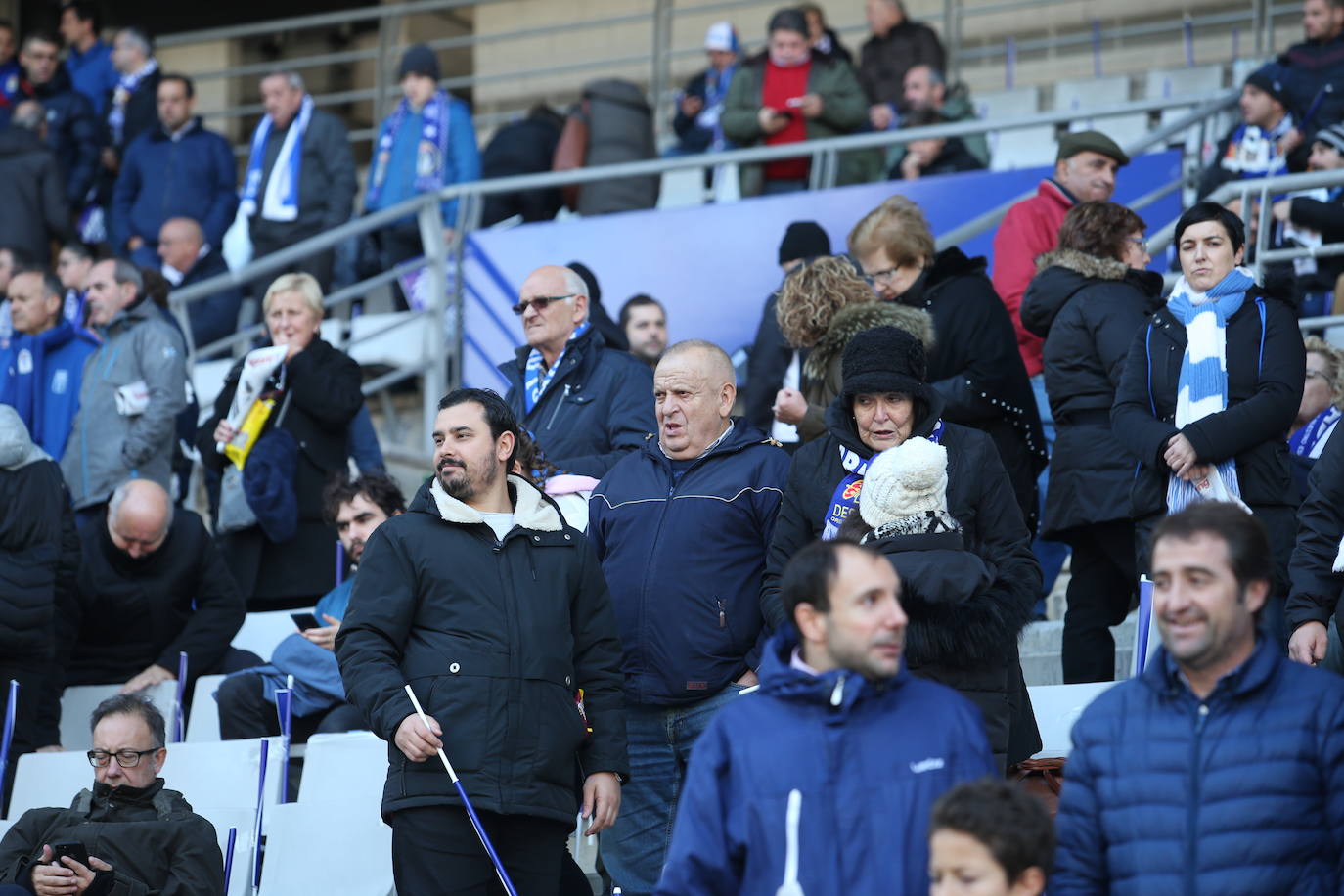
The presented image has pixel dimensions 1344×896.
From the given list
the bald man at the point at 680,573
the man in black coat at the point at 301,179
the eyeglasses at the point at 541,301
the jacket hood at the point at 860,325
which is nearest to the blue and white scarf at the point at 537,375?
the eyeglasses at the point at 541,301

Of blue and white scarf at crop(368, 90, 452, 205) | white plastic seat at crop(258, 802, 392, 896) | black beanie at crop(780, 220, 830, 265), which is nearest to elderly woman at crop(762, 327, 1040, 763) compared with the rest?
white plastic seat at crop(258, 802, 392, 896)

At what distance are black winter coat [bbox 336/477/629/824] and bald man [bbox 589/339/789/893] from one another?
269 mm

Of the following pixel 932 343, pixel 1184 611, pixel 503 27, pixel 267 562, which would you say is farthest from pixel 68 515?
pixel 503 27

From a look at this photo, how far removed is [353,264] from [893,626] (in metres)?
8.33

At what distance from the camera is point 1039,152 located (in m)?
11.5

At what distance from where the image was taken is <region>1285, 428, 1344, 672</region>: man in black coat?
474 cm

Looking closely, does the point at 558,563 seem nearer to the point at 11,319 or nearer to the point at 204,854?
the point at 204,854

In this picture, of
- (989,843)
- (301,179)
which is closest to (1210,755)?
(989,843)

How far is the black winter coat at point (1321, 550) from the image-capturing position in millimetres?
4773

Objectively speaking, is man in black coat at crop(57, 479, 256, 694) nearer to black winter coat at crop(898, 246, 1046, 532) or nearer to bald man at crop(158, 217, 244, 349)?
black winter coat at crop(898, 246, 1046, 532)

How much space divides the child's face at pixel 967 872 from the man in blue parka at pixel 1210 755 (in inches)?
13.1

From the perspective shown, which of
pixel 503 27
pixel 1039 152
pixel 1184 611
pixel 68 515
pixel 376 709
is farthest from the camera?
pixel 503 27

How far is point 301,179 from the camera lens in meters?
11.0

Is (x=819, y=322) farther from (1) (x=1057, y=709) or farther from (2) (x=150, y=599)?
(2) (x=150, y=599)
